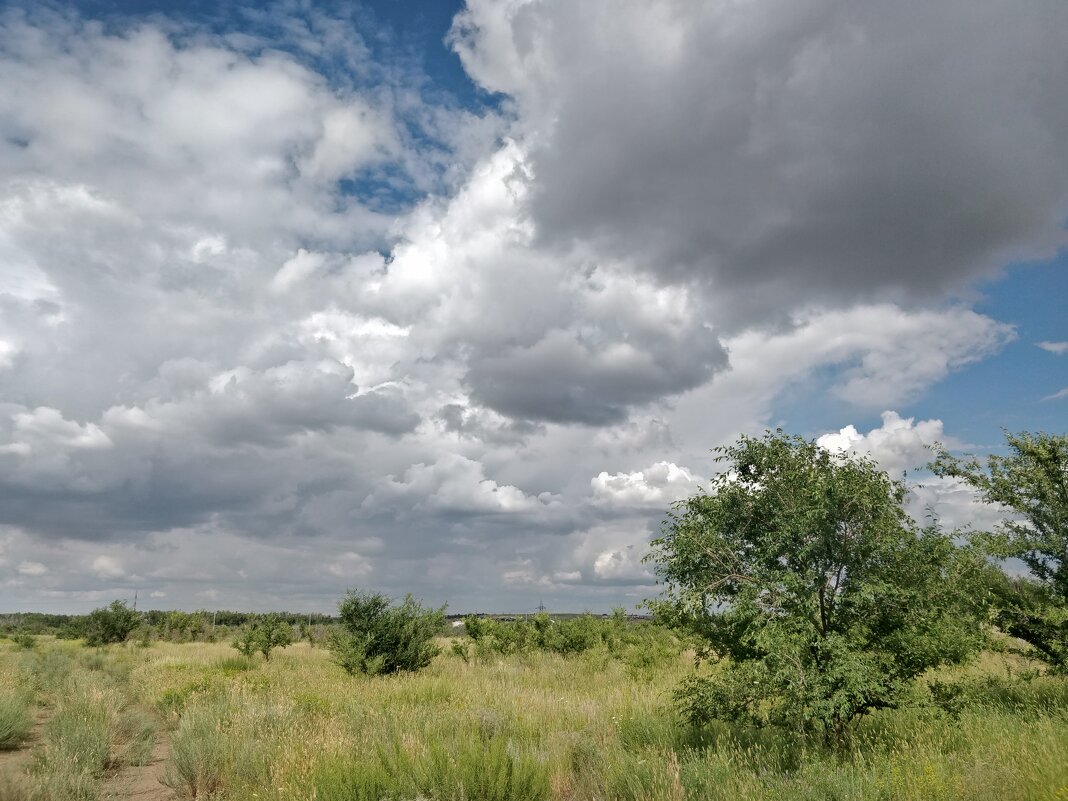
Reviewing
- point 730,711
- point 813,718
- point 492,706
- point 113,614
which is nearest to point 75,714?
point 492,706

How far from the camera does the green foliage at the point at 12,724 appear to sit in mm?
14172

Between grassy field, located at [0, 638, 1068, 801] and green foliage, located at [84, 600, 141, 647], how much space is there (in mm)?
36924

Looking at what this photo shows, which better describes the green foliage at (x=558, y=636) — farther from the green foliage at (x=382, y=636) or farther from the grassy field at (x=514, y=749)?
the grassy field at (x=514, y=749)

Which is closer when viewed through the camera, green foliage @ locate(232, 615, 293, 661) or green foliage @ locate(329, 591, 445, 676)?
green foliage @ locate(329, 591, 445, 676)

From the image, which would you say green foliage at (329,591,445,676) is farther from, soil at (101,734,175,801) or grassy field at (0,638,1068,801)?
soil at (101,734,175,801)

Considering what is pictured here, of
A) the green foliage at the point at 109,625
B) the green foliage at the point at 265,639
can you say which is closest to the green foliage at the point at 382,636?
the green foliage at the point at 265,639

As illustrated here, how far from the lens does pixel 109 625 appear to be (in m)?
50.0

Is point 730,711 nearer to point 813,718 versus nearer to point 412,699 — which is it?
point 813,718

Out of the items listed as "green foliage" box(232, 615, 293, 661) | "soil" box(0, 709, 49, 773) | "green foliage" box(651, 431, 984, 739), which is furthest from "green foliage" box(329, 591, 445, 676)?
"green foliage" box(651, 431, 984, 739)

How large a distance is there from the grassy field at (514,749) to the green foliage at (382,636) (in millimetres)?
5225

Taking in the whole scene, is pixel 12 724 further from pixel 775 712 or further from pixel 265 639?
pixel 265 639

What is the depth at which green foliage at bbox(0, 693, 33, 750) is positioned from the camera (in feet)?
46.5

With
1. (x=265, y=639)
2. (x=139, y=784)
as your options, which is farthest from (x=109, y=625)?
(x=139, y=784)

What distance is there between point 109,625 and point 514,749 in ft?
171
